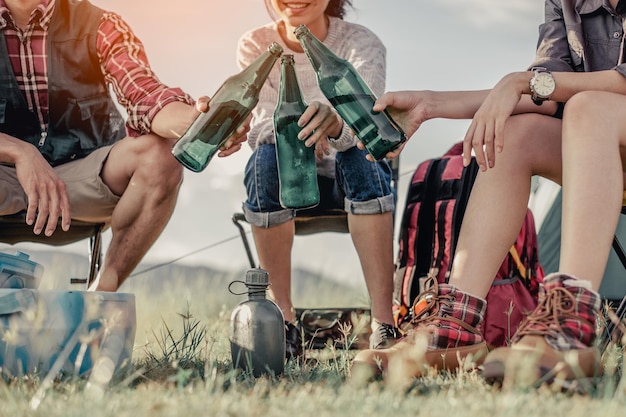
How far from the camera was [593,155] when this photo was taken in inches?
65.9

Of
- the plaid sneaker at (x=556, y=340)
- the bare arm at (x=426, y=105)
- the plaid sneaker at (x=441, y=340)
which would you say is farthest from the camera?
the bare arm at (x=426, y=105)

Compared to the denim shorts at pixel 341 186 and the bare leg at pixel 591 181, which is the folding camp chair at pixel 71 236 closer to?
the denim shorts at pixel 341 186

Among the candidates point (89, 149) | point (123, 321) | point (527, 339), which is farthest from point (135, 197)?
point (527, 339)

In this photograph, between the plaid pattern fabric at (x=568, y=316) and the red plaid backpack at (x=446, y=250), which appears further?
the red plaid backpack at (x=446, y=250)

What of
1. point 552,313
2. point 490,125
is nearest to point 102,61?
point 490,125

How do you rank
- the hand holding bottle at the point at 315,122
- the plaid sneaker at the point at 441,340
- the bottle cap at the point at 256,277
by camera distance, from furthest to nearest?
the hand holding bottle at the point at 315,122 → the bottle cap at the point at 256,277 → the plaid sneaker at the point at 441,340

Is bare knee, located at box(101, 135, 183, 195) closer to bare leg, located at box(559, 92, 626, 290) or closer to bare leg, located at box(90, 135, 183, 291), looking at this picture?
bare leg, located at box(90, 135, 183, 291)

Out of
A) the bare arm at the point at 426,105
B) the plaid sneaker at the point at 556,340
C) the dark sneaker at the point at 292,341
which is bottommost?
the dark sneaker at the point at 292,341

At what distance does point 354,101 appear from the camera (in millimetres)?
2045

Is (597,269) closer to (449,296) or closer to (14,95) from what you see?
(449,296)

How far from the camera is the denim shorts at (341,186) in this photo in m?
2.66

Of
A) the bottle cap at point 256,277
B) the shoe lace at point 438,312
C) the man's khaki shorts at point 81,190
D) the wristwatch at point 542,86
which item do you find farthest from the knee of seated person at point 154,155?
the wristwatch at point 542,86

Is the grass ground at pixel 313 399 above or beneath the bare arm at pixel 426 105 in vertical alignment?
beneath

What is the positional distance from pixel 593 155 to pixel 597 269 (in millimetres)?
251
